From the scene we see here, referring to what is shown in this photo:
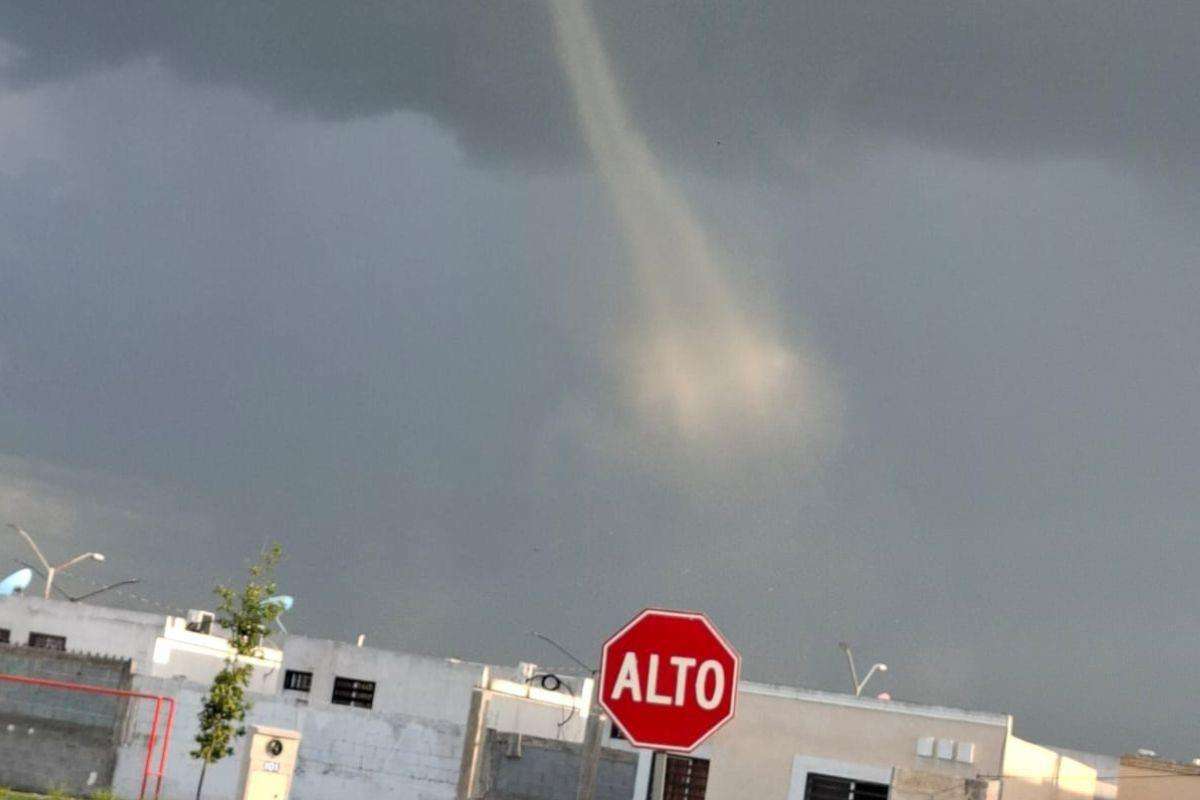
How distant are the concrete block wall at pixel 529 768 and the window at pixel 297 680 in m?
20.0

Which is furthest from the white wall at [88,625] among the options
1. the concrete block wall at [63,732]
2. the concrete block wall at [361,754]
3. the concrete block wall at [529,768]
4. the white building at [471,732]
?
the concrete block wall at [529,768]

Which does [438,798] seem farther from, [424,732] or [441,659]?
[441,659]

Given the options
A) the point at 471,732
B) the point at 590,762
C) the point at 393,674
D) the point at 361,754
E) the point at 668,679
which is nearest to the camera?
the point at 668,679

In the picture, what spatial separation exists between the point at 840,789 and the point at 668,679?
32.0 meters

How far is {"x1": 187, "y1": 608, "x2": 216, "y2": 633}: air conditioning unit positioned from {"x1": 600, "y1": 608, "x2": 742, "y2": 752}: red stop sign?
244 ft

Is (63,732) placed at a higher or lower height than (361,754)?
lower

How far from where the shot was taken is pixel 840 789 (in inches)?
1690

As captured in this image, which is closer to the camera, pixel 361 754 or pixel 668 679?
pixel 668 679

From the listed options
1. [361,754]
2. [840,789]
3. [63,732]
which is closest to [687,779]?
[840,789]

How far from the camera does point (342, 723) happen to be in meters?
55.4

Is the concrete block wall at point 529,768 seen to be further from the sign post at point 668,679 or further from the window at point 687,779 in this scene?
the sign post at point 668,679

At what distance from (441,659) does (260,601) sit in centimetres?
2396

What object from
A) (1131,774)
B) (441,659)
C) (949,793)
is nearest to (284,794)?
(949,793)

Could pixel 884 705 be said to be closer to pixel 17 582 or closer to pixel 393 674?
pixel 393 674
